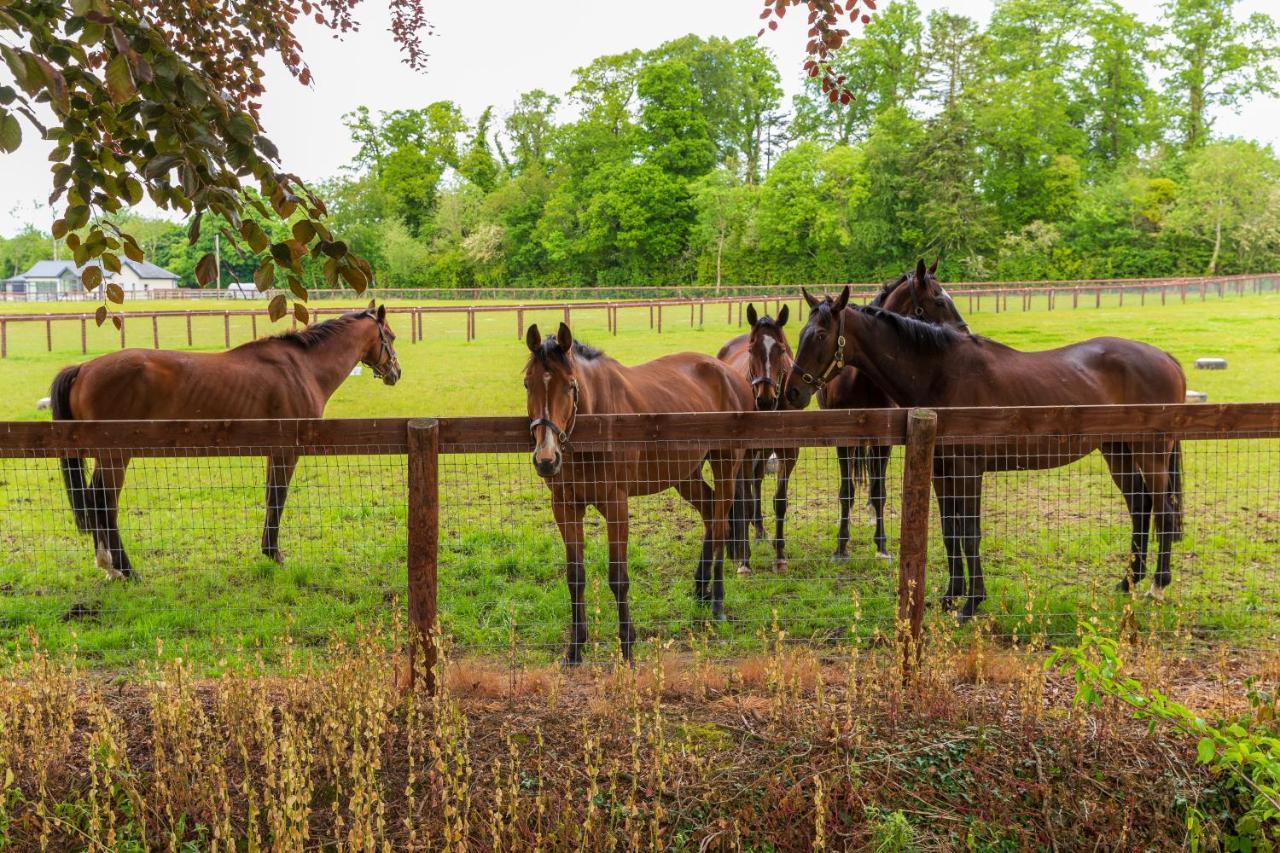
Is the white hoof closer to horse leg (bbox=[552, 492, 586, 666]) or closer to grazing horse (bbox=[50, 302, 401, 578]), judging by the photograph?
grazing horse (bbox=[50, 302, 401, 578])

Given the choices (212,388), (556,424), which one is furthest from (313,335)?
(556,424)

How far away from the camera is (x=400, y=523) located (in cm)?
855

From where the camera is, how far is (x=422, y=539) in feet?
13.9

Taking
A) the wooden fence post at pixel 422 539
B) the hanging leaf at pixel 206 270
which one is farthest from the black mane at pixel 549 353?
A: the hanging leaf at pixel 206 270

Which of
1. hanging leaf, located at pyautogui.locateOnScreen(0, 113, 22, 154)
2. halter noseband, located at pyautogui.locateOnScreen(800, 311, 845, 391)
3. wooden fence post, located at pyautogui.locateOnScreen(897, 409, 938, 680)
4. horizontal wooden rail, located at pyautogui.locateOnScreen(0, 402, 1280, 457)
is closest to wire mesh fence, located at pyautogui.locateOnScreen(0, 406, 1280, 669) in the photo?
horizontal wooden rail, located at pyautogui.locateOnScreen(0, 402, 1280, 457)

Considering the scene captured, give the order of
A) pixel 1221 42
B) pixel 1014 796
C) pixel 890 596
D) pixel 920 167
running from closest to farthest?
1. pixel 1014 796
2. pixel 890 596
3. pixel 920 167
4. pixel 1221 42

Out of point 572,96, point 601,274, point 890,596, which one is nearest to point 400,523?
point 890,596

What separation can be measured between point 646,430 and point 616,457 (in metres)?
0.79

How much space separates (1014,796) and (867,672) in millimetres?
763

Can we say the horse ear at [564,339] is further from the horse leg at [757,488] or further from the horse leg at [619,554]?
the horse leg at [757,488]

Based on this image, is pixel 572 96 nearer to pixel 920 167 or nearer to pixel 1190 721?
pixel 920 167

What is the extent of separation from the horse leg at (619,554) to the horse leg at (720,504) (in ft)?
3.06

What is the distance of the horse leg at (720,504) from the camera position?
19.7ft

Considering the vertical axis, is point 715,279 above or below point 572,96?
below
